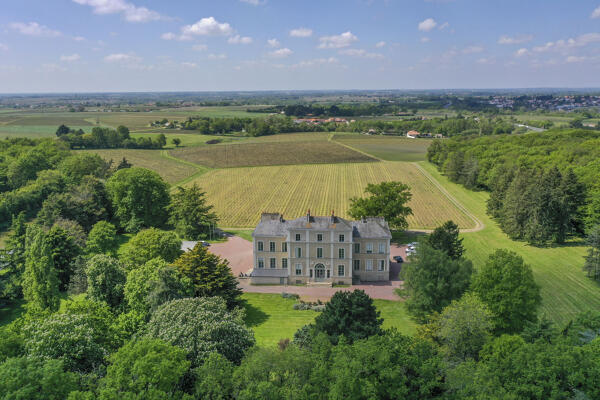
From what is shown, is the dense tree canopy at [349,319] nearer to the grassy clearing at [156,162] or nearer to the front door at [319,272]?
the front door at [319,272]

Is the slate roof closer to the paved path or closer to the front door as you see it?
the front door

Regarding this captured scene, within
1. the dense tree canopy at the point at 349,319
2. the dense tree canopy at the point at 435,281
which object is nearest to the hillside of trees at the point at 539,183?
the dense tree canopy at the point at 435,281

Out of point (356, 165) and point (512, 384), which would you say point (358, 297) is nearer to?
point (512, 384)

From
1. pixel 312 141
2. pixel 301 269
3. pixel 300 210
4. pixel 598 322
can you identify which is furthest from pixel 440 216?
pixel 312 141

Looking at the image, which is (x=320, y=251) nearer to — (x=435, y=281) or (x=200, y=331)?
(x=435, y=281)

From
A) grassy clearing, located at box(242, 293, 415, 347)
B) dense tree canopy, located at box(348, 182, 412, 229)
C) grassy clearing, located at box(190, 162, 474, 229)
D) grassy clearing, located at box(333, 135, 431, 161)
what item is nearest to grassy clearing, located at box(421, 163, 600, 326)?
grassy clearing, located at box(190, 162, 474, 229)

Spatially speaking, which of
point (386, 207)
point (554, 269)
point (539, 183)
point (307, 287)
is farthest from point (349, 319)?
point (539, 183)
